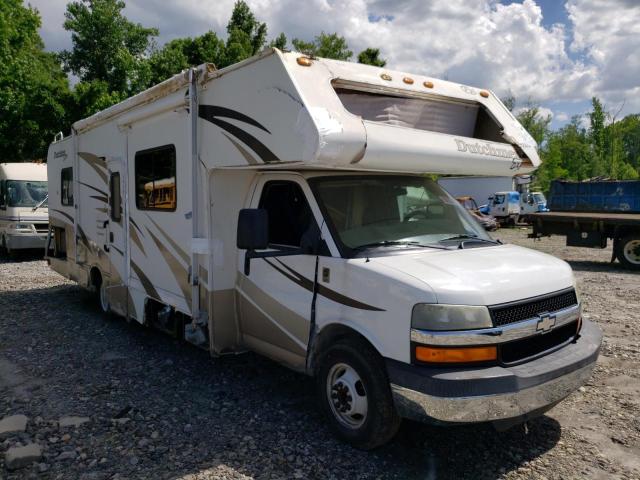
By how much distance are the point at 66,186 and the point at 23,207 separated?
6.29 m

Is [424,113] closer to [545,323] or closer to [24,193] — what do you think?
[545,323]

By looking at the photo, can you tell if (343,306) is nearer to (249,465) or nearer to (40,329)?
(249,465)

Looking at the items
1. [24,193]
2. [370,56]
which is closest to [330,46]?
[370,56]

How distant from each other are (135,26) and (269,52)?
21.3m

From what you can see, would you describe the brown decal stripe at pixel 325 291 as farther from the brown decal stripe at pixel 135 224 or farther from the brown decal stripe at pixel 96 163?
the brown decal stripe at pixel 96 163

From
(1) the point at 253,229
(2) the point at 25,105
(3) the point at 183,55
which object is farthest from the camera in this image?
(3) the point at 183,55

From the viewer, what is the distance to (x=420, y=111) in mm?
4754

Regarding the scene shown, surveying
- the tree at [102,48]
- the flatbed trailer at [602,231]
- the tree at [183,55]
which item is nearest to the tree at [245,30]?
the tree at [183,55]

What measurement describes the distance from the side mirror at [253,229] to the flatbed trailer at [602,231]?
11263mm

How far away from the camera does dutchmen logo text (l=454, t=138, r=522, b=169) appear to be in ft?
14.9

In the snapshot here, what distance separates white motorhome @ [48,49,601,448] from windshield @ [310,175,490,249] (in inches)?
0.6

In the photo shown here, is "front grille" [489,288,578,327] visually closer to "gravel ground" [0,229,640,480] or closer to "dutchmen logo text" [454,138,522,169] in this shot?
"gravel ground" [0,229,640,480]

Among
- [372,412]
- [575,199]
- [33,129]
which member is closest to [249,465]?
[372,412]

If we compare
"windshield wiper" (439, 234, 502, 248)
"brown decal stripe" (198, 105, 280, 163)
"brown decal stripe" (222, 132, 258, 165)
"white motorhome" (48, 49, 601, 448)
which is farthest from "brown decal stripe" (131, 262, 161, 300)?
"windshield wiper" (439, 234, 502, 248)
